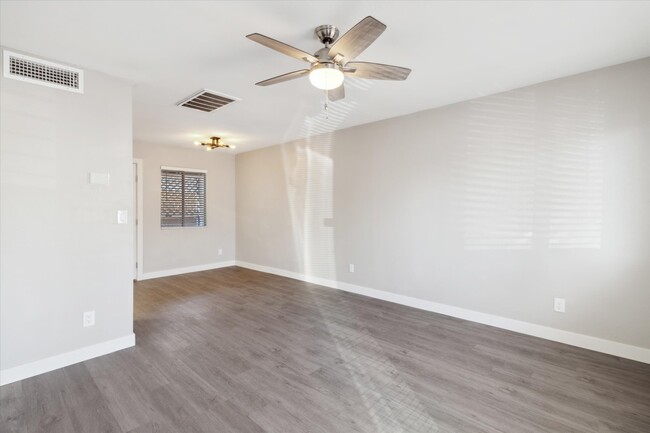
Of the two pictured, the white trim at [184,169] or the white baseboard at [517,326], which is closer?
the white baseboard at [517,326]

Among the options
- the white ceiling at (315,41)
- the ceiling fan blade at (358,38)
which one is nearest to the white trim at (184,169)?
the white ceiling at (315,41)

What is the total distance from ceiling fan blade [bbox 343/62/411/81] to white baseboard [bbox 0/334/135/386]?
123 inches

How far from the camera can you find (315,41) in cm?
225

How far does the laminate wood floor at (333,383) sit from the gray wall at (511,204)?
0.50 meters

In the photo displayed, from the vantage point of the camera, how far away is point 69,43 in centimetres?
225

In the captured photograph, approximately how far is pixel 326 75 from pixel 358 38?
33cm

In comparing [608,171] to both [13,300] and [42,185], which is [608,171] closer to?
[42,185]

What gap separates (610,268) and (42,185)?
494 centimetres

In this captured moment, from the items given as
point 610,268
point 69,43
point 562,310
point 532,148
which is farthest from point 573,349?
point 69,43

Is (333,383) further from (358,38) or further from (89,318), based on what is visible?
(358,38)

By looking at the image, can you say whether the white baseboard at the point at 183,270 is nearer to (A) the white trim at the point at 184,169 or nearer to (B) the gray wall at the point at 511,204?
(A) the white trim at the point at 184,169

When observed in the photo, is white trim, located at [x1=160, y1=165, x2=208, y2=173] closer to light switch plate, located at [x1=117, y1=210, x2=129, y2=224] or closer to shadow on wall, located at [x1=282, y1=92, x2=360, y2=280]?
shadow on wall, located at [x1=282, y1=92, x2=360, y2=280]

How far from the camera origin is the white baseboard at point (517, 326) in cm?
264

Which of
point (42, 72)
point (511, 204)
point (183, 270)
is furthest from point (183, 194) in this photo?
point (511, 204)
